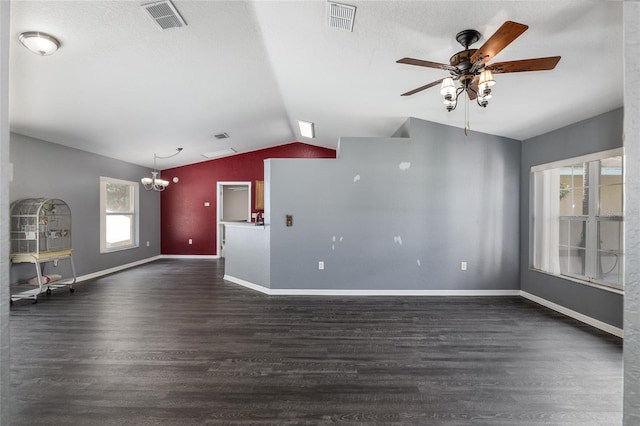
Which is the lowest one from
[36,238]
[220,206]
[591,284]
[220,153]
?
[591,284]

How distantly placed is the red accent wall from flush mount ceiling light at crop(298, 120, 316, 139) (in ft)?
3.73

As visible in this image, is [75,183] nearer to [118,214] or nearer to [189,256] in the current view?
[118,214]

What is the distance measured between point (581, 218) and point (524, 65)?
2642 mm

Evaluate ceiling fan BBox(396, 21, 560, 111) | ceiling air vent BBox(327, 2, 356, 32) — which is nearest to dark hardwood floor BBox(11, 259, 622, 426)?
ceiling fan BBox(396, 21, 560, 111)

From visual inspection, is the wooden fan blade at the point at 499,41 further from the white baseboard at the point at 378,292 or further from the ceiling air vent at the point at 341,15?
the white baseboard at the point at 378,292

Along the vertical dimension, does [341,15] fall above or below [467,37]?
above

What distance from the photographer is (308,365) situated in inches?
96.3

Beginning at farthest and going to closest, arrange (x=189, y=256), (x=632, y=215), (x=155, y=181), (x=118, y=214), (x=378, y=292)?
(x=189, y=256) < (x=155, y=181) < (x=118, y=214) < (x=378, y=292) < (x=632, y=215)

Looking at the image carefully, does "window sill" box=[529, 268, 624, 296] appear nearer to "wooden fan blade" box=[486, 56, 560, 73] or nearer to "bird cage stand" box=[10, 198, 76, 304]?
"wooden fan blade" box=[486, 56, 560, 73]

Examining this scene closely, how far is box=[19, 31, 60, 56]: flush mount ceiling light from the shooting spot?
237 cm

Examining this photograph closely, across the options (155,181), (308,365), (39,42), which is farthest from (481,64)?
(155,181)

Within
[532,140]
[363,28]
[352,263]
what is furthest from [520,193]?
[363,28]

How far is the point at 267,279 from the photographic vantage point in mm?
4660

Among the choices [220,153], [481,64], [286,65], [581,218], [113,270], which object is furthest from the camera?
[220,153]
